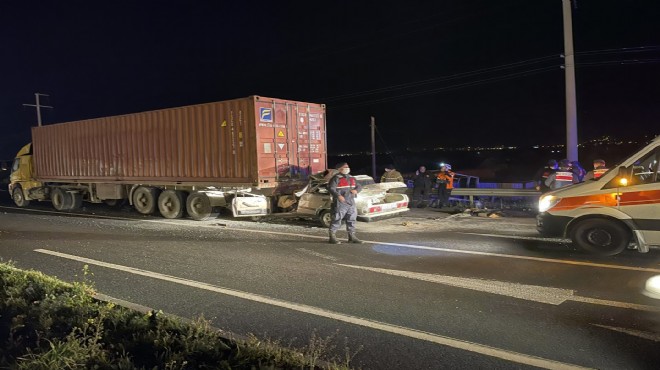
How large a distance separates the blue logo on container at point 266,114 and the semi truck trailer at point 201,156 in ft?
0.08

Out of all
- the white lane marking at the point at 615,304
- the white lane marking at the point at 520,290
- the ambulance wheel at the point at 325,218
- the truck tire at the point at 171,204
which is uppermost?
the truck tire at the point at 171,204

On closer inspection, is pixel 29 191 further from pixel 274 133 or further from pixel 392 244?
pixel 392 244

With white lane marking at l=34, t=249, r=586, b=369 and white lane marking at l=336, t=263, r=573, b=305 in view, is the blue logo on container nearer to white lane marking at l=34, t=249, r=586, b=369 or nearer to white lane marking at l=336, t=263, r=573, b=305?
white lane marking at l=34, t=249, r=586, b=369

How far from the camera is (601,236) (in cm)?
744

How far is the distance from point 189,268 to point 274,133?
5.56 m

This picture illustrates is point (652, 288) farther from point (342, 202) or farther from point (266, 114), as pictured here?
point (266, 114)

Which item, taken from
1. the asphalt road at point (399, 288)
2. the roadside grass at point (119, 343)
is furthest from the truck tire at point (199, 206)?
the roadside grass at point (119, 343)

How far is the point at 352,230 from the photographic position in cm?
910

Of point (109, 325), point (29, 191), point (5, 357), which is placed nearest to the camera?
point (5, 357)

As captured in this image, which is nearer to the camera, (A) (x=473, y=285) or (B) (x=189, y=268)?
(A) (x=473, y=285)

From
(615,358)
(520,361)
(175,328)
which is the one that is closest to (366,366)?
(520,361)

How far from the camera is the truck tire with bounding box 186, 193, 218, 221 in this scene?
514 inches

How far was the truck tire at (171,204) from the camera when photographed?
13.6 metres

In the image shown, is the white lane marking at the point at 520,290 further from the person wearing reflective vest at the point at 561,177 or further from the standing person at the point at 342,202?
A: the person wearing reflective vest at the point at 561,177
